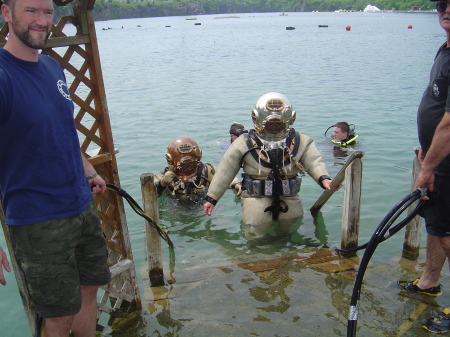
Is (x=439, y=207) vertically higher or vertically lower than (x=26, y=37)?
lower

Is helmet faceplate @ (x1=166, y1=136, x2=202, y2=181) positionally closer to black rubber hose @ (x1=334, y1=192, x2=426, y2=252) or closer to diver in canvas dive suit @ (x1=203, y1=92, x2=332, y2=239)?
diver in canvas dive suit @ (x1=203, y1=92, x2=332, y2=239)

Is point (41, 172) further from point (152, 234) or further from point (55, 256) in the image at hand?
point (152, 234)

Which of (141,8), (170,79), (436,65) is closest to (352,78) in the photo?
(170,79)

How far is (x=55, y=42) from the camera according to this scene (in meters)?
3.20

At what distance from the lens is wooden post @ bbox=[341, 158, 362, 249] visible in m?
4.77

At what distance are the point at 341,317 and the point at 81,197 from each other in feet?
7.83

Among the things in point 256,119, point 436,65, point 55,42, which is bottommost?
point 256,119

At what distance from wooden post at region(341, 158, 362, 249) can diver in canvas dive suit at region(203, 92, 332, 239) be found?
53cm

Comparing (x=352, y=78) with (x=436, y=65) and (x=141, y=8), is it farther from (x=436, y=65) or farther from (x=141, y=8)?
(x=141, y=8)

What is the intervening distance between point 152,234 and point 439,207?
2.59 metres

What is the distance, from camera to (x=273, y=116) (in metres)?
5.37

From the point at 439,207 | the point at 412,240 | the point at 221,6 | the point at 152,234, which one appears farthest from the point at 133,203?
the point at 221,6

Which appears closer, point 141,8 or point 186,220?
point 186,220

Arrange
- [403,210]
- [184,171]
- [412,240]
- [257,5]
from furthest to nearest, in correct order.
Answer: [257,5], [184,171], [412,240], [403,210]
